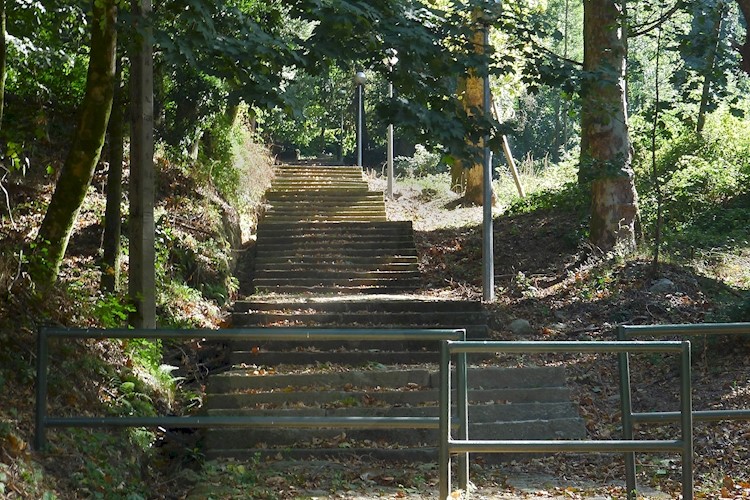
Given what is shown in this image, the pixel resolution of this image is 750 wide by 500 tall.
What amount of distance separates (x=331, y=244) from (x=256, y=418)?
14.1m

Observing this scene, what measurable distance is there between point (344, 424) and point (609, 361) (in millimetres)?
8213

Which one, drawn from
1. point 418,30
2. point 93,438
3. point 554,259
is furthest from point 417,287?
point 93,438

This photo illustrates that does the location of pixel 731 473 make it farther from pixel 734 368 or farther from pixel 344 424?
pixel 344 424

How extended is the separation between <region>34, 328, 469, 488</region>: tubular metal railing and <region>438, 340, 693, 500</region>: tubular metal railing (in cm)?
43

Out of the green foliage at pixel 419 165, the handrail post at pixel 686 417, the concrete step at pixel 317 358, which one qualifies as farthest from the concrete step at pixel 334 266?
the green foliage at pixel 419 165

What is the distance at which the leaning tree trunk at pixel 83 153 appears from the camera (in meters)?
10.7

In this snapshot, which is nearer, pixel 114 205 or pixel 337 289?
pixel 114 205

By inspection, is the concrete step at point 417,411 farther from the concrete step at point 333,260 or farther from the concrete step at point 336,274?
the concrete step at point 333,260

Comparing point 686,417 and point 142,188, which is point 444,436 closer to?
point 686,417

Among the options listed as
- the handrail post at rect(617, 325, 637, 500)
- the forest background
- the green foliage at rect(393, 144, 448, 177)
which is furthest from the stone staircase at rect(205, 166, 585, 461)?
the green foliage at rect(393, 144, 448, 177)

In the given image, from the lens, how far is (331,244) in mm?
21141

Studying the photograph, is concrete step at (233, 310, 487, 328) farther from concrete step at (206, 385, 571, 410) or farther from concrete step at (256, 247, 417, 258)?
concrete step at (256, 247, 417, 258)

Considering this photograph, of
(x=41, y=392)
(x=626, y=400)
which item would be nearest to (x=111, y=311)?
(x=41, y=392)

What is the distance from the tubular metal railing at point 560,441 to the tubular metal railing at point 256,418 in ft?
1.41
